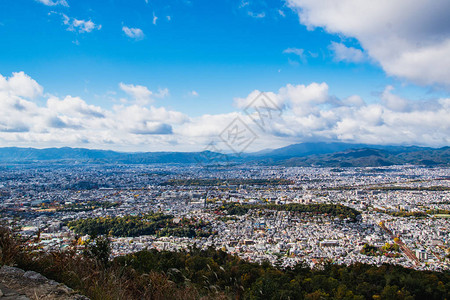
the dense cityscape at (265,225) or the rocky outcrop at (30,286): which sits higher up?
the rocky outcrop at (30,286)

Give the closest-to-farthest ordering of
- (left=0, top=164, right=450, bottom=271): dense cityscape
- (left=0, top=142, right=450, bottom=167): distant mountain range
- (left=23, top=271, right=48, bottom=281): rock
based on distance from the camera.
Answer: (left=23, top=271, right=48, bottom=281): rock, (left=0, top=164, right=450, bottom=271): dense cityscape, (left=0, top=142, right=450, bottom=167): distant mountain range

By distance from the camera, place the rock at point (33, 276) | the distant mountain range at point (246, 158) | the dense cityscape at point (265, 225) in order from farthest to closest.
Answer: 1. the distant mountain range at point (246, 158)
2. the dense cityscape at point (265, 225)
3. the rock at point (33, 276)

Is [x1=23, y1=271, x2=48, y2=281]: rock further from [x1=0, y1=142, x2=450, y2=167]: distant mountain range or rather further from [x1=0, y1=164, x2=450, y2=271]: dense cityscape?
[x1=0, y1=142, x2=450, y2=167]: distant mountain range

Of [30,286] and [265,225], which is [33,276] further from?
[265,225]

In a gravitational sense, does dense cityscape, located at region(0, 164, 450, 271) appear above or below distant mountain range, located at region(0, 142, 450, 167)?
below

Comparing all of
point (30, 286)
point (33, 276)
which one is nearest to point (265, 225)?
point (33, 276)

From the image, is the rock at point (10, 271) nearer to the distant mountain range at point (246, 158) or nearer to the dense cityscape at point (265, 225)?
the dense cityscape at point (265, 225)

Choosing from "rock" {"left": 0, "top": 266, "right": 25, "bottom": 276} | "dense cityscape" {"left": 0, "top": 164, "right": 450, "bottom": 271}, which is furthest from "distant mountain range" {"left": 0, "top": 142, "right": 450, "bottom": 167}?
"rock" {"left": 0, "top": 266, "right": 25, "bottom": 276}

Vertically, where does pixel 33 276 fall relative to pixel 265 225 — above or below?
above

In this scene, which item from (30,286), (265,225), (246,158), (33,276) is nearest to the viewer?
(30,286)

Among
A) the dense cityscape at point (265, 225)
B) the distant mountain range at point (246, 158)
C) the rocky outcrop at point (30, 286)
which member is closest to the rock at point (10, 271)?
the rocky outcrop at point (30, 286)
